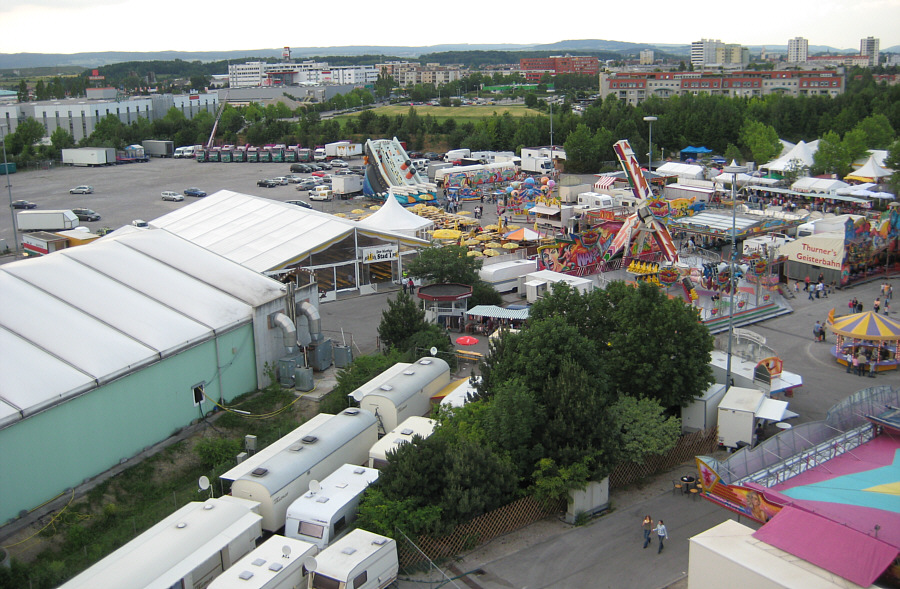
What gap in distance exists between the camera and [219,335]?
65.6 feet

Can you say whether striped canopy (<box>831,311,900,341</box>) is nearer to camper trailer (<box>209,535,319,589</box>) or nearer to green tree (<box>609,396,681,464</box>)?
green tree (<box>609,396,681,464</box>)

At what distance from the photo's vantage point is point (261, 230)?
1220 inches

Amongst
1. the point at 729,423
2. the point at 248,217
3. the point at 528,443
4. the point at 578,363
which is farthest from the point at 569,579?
the point at 248,217

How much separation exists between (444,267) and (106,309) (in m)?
12.1

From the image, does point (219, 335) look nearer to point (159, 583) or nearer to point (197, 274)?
point (197, 274)

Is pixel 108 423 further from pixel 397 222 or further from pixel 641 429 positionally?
pixel 397 222

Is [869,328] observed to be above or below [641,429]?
above

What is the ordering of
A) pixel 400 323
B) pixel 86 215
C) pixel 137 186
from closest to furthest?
pixel 400 323
pixel 86 215
pixel 137 186

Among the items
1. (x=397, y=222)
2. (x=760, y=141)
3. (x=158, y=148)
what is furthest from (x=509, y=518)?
(x=158, y=148)

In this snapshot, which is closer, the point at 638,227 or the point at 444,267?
the point at 444,267

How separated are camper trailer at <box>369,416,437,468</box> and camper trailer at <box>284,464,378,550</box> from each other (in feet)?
3.03

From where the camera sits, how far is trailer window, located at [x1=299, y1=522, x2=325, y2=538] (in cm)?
1396

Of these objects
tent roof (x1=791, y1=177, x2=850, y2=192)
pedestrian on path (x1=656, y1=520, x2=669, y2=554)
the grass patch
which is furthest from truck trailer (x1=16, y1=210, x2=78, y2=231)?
tent roof (x1=791, y1=177, x2=850, y2=192)

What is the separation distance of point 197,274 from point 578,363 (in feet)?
37.9
